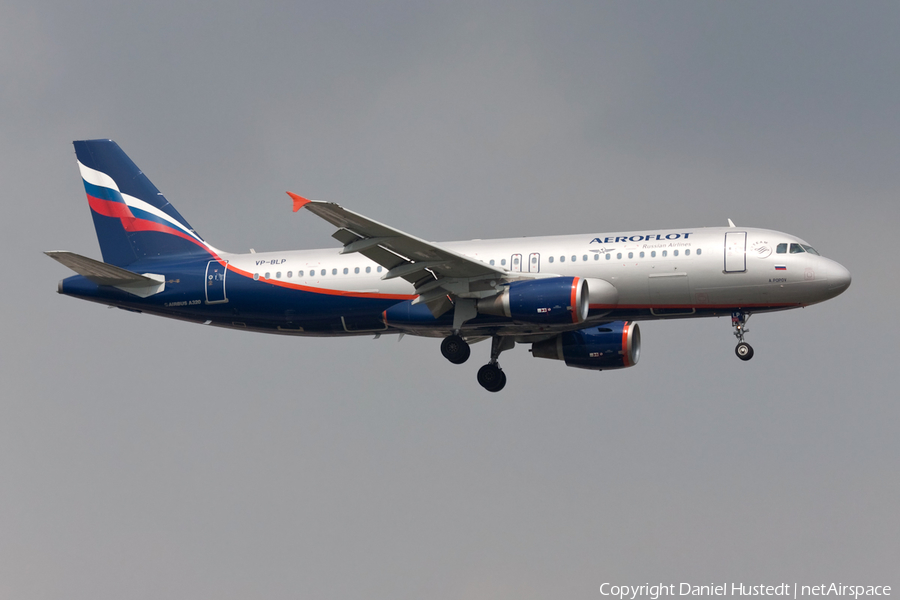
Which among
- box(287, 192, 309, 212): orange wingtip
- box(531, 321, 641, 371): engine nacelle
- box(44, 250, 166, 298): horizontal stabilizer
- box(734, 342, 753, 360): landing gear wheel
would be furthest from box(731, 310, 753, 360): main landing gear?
box(44, 250, 166, 298): horizontal stabilizer

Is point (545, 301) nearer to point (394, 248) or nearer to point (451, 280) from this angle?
point (451, 280)

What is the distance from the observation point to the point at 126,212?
4716 centimetres

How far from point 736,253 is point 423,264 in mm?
10928

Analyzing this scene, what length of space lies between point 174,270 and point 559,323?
16093mm

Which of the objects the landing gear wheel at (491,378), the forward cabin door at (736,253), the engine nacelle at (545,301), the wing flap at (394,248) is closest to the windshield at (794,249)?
the forward cabin door at (736,253)

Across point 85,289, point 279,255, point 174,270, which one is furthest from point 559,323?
point 85,289

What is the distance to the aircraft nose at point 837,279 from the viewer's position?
38.7 m

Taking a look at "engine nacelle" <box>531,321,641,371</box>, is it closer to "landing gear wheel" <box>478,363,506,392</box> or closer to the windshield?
"landing gear wheel" <box>478,363,506,392</box>

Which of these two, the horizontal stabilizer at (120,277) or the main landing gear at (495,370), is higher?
the horizontal stabilizer at (120,277)

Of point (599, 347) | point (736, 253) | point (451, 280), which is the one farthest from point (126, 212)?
point (736, 253)

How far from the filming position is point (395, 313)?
40.8 meters

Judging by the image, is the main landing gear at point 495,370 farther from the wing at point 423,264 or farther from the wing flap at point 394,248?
the wing flap at point 394,248

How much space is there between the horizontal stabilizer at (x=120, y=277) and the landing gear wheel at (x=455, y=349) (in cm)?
1165

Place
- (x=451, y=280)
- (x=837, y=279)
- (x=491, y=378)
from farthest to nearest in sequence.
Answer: (x=491, y=378) < (x=451, y=280) < (x=837, y=279)
